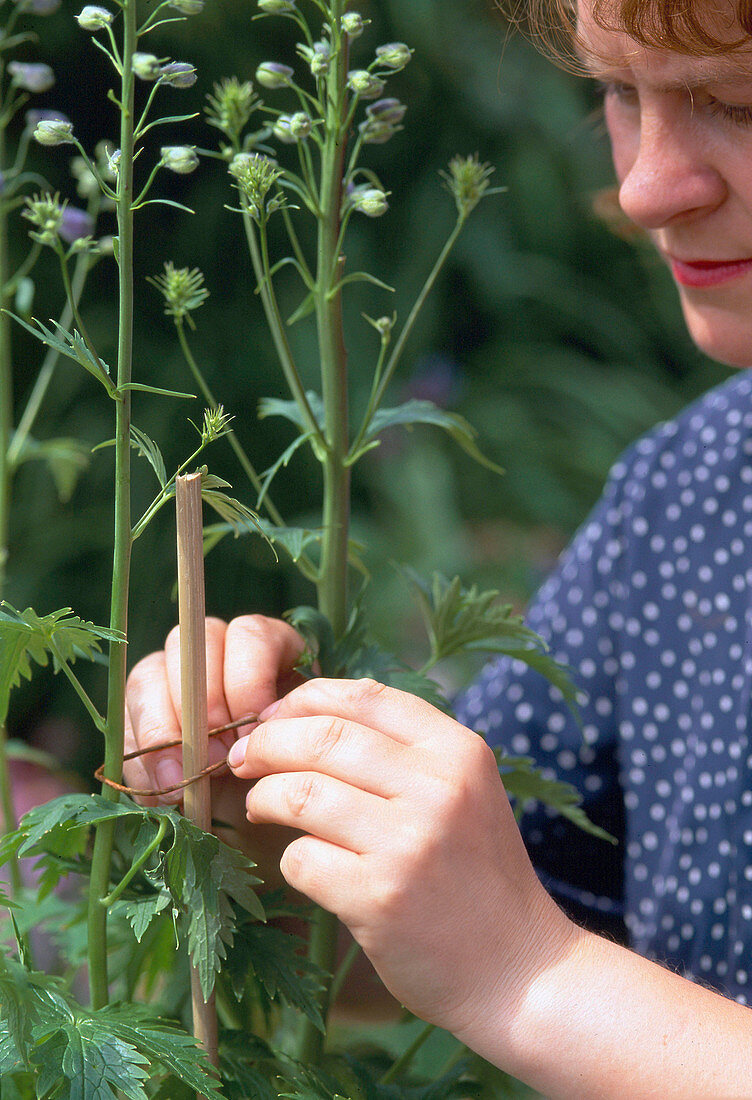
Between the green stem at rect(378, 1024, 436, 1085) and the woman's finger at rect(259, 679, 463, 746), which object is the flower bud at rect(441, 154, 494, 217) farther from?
the green stem at rect(378, 1024, 436, 1085)

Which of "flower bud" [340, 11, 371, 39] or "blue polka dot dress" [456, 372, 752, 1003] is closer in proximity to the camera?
"flower bud" [340, 11, 371, 39]

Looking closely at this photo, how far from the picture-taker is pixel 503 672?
921 mm

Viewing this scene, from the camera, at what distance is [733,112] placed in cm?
56

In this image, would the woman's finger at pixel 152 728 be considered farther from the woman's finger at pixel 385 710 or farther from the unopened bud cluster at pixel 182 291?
the unopened bud cluster at pixel 182 291

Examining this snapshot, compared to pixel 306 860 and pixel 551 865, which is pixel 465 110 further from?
pixel 306 860

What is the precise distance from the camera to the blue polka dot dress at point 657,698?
817mm

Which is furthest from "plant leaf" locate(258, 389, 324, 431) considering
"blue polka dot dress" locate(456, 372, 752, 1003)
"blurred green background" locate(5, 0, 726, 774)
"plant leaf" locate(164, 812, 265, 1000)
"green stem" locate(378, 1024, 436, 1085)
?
"blurred green background" locate(5, 0, 726, 774)

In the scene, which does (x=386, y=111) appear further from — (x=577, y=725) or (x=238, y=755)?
(x=577, y=725)

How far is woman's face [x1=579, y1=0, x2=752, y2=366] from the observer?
1.78 ft

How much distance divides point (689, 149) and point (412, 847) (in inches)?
16.5

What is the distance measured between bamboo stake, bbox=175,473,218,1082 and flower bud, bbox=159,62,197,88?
163 millimetres

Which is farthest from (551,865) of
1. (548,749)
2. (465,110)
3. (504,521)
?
(465,110)

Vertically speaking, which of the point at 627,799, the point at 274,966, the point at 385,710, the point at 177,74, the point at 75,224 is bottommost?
the point at 627,799

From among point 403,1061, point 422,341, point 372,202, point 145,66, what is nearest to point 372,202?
point 372,202
